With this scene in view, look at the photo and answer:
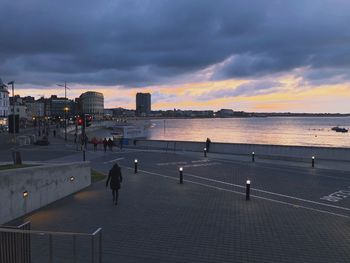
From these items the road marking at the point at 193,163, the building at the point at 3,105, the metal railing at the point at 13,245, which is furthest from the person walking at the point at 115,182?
the building at the point at 3,105

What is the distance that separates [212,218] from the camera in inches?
483

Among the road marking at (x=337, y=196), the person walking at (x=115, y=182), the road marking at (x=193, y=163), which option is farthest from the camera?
the road marking at (x=193, y=163)

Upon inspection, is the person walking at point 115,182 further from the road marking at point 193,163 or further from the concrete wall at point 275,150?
the concrete wall at point 275,150

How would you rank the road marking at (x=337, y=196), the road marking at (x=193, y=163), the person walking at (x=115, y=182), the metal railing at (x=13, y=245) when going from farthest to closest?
the road marking at (x=193, y=163), the road marking at (x=337, y=196), the person walking at (x=115, y=182), the metal railing at (x=13, y=245)

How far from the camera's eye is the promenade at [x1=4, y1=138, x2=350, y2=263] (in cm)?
919

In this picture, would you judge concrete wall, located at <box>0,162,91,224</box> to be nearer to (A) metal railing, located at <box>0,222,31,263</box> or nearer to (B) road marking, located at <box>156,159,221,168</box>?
(A) metal railing, located at <box>0,222,31,263</box>

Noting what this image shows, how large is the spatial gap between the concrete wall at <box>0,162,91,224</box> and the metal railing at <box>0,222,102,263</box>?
252 centimetres

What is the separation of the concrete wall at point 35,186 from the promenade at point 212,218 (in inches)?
13.0

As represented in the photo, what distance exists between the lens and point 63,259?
844 centimetres

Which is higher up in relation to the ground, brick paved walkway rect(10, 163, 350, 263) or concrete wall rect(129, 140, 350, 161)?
concrete wall rect(129, 140, 350, 161)

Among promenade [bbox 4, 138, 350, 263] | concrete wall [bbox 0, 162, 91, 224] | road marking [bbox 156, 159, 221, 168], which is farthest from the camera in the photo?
road marking [bbox 156, 159, 221, 168]

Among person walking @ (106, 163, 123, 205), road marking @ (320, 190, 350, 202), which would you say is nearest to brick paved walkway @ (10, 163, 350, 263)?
person walking @ (106, 163, 123, 205)

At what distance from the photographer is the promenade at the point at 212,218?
9.19m

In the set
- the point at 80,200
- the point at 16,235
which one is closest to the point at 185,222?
the point at 80,200
